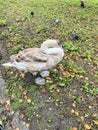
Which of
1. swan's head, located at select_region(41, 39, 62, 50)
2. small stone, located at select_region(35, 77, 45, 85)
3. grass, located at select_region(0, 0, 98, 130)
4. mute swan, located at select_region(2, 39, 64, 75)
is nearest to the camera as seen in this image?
grass, located at select_region(0, 0, 98, 130)

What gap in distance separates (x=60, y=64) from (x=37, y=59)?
1.34 m

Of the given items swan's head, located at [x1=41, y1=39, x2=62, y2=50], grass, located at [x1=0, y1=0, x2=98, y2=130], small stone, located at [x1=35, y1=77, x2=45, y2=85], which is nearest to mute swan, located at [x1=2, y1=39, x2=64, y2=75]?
swan's head, located at [x1=41, y1=39, x2=62, y2=50]

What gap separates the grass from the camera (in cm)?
509

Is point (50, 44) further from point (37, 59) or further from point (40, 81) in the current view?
point (40, 81)

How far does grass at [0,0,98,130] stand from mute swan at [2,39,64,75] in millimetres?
599

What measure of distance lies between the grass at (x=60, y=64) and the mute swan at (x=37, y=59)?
23.6 inches

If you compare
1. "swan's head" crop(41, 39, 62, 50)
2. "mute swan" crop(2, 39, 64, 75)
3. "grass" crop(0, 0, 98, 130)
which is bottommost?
"grass" crop(0, 0, 98, 130)

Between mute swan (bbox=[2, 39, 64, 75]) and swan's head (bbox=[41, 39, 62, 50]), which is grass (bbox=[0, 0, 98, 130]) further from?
swan's head (bbox=[41, 39, 62, 50])

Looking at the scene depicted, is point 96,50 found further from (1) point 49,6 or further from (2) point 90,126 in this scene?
(1) point 49,6

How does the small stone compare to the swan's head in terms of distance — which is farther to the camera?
the small stone

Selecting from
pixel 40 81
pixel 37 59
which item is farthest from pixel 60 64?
pixel 37 59

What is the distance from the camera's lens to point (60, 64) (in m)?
6.42

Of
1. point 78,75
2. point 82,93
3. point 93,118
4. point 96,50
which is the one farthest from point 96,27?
point 93,118

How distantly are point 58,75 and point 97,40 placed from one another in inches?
102
